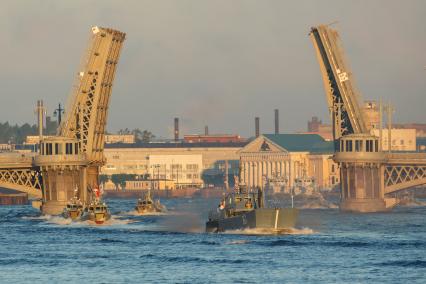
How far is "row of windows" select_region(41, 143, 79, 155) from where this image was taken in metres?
135

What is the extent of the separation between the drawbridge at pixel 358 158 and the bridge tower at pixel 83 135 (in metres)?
19.6

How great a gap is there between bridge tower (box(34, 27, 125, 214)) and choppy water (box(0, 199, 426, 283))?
61.6 ft

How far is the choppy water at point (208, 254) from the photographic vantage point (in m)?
67.0

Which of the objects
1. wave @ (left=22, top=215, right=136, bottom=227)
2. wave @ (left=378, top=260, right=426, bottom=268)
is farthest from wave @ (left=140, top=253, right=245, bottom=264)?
wave @ (left=22, top=215, right=136, bottom=227)

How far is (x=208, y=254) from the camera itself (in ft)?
258

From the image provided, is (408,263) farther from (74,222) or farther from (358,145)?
(358,145)

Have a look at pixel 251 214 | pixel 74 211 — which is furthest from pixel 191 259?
pixel 74 211

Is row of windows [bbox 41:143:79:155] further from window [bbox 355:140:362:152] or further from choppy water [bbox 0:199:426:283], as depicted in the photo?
window [bbox 355:140:362:152]

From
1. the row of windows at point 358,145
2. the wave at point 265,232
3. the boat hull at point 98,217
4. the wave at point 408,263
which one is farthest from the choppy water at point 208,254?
the row of windows at point 358,145

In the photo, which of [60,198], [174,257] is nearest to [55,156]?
[60,198]

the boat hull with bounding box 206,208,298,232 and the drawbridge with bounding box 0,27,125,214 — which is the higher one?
the drawbridge with bounding box 0,27,125,214

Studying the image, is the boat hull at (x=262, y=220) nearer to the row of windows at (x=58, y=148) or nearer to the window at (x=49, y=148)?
the row of windows at (x=58, y=148)

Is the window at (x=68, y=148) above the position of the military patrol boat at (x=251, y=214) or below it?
above

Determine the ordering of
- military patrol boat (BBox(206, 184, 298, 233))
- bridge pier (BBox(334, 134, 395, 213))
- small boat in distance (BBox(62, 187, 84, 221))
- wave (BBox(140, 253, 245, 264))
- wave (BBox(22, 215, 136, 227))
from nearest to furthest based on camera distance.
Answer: wave (BBox(140, 253, 245, 264))
military patrol boat (BBox(206, 184, 298, 233))
wave (BBox(22, 215, 136, 227))
small boat in distance (BBox(62, 187, 84, 221))
bridge pier (BBox(334, 134, 395, 213))
